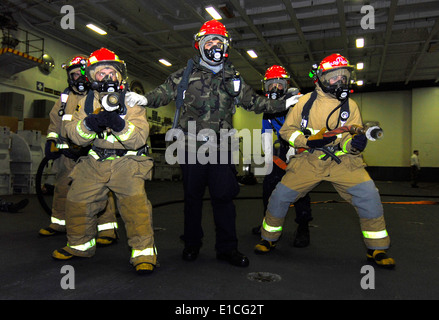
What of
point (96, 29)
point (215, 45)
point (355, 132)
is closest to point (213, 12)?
point (96, 29)

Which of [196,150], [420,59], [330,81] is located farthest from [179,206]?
[420,59]

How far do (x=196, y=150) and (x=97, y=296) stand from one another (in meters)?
1.32

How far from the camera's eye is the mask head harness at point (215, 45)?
2.72 metres

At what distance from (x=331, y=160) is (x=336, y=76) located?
719mm

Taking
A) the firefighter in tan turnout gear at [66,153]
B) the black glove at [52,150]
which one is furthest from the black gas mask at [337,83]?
the black glove at [52,150]

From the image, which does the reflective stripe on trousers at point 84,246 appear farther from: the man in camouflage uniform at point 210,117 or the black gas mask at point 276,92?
the black gas mask at point 276,92

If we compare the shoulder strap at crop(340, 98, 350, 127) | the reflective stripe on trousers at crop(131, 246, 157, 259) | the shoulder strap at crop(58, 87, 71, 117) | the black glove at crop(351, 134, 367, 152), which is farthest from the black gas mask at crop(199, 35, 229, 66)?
the shoulder strap at crop(58, 87, 71, 117)

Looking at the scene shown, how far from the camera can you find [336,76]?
9.46 feet

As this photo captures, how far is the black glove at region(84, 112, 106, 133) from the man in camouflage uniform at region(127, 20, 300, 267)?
0.51 m

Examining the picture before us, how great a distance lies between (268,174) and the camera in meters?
3.86

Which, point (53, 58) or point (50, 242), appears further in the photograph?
point (53, 58)

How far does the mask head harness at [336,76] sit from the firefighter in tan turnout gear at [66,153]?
7.33ft
